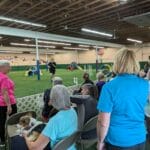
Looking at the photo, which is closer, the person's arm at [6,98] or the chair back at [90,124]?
the chair back at [90,124]

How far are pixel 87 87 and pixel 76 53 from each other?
29915 millimetres

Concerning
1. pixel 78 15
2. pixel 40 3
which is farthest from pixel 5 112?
pixel 78 15

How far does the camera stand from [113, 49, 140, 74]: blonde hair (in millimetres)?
1677

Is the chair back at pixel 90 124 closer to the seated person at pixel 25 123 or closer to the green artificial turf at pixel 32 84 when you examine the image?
the seated person at pixel 25 123

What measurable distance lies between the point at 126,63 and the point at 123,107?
0.33 metres

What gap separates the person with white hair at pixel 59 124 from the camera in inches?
67.6

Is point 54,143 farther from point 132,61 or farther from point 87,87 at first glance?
point 87,87

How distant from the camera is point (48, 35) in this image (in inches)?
642

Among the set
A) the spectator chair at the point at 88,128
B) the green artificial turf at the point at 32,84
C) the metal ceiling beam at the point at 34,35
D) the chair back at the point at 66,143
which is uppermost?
the metal ceiling beam at the point at 34,35

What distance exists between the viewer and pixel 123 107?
1628 millimetres

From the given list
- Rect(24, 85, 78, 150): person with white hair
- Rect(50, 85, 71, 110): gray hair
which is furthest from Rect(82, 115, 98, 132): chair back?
Rect(50, 85, 71, 110): gray hair

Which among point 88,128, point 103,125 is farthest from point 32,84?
point 103,125

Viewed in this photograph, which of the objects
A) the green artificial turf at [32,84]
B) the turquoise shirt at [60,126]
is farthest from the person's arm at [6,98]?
the green artificial turf at [32,84]

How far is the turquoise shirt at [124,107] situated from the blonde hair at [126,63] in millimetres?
43
